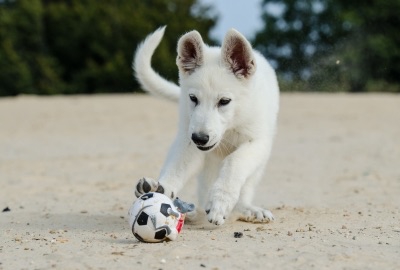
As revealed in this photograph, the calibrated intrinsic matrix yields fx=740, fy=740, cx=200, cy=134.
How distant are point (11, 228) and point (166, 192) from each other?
130cm

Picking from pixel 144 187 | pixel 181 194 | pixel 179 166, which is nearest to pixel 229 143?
pixel 179 166

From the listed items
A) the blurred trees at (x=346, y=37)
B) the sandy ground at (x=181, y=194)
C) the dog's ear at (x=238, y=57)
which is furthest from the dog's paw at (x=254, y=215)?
→ the blurred trees at (x=346, y=37)

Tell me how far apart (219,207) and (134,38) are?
29992 mm

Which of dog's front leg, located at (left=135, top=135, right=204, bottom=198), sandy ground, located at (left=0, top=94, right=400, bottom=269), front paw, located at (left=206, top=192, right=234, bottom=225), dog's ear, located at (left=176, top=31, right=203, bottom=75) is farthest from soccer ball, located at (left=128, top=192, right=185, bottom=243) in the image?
dog's ear, located at (left=176, top=31, right=203, bottom=75)

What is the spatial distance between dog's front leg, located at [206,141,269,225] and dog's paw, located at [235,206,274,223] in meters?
0.35

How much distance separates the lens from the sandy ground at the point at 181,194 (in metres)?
4.63

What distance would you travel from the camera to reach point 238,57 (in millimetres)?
5688

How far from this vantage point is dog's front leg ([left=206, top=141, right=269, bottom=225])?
5.20 metres

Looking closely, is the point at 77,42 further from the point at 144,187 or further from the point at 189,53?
the point at 144,187

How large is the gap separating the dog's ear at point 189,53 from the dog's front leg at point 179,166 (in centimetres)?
58

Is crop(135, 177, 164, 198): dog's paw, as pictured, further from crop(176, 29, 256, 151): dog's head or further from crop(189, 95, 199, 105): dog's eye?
crop(189, 95, 199, 105): dog's eye

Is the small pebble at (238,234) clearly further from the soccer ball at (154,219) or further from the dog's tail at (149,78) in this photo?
the dog's tail at (149,78)

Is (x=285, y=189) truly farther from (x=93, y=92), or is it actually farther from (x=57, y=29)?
(x=57, y=29)

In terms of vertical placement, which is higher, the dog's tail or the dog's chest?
the dog's tail
